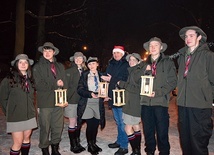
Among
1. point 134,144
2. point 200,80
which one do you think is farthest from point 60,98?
point 200,80

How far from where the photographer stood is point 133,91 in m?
4.77

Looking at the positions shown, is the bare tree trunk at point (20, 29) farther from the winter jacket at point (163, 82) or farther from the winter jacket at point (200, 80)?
the winter jacket at point (200, 80)

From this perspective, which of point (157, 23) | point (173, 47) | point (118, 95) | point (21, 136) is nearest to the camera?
point (21, 136)

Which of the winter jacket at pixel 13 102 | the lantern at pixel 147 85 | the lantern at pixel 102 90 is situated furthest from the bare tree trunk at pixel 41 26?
the lantern at pixel 147 85

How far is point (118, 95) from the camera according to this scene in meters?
4.76

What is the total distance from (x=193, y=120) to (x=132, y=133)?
148 cm

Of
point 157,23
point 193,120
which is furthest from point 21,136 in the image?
point 157,23

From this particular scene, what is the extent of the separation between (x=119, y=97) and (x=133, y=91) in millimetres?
328

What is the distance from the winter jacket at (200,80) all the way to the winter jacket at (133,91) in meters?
1.10

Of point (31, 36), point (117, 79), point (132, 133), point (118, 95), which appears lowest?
point (132, 133)

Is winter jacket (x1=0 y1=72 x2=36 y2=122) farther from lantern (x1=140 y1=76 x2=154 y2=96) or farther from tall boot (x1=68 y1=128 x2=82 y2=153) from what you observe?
lantern (x1=140 y1=76 x2=154 y2=96)

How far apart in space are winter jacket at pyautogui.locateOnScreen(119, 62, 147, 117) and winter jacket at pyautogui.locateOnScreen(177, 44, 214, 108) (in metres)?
1.10

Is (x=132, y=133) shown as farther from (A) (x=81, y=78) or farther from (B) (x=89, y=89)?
(A) (x=81, y=78)

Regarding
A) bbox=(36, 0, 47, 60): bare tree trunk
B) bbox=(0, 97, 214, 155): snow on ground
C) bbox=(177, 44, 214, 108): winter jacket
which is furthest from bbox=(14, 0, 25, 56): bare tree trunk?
bbox=(177, 44, 214, 108): winter jacket
